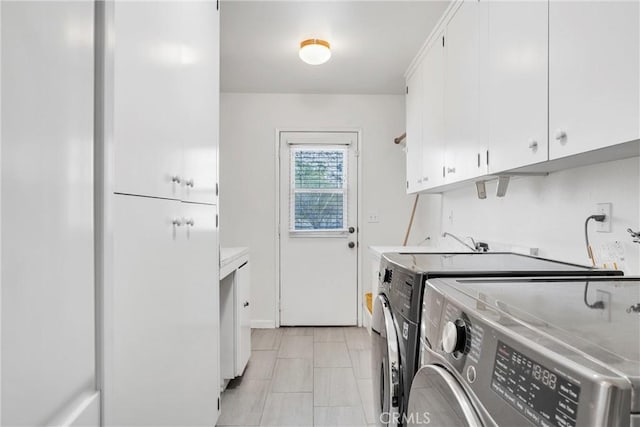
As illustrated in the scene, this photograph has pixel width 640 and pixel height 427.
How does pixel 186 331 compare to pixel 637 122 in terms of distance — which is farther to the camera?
pixel 186 331

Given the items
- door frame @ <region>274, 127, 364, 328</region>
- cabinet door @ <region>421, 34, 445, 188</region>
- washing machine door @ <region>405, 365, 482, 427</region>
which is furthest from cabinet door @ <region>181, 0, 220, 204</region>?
door frame @ <region>274, 127, 364, 328</region>

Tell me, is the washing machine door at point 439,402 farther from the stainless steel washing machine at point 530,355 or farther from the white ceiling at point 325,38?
the white ceiling at point 325,38

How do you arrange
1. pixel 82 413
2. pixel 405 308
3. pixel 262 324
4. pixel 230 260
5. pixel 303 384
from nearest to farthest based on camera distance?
pixel 82 413 < pixel 405 308 < pixel 230 260 < pixel 303 384 < pixel 262 324

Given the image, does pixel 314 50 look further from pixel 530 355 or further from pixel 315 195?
pixel 530 355

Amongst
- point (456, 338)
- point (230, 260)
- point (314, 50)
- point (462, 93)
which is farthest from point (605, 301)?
point (314, 50)

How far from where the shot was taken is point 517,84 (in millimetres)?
1367

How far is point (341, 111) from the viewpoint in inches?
149

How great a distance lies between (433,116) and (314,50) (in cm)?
94

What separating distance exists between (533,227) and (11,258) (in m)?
1.94

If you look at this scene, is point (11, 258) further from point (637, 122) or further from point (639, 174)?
point (639, 174)

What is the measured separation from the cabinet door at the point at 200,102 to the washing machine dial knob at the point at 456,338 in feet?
3.50

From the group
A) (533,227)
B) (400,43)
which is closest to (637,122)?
(533,227)

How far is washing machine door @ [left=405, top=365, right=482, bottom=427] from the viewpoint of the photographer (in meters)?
0.61

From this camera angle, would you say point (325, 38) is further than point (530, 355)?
Yes
